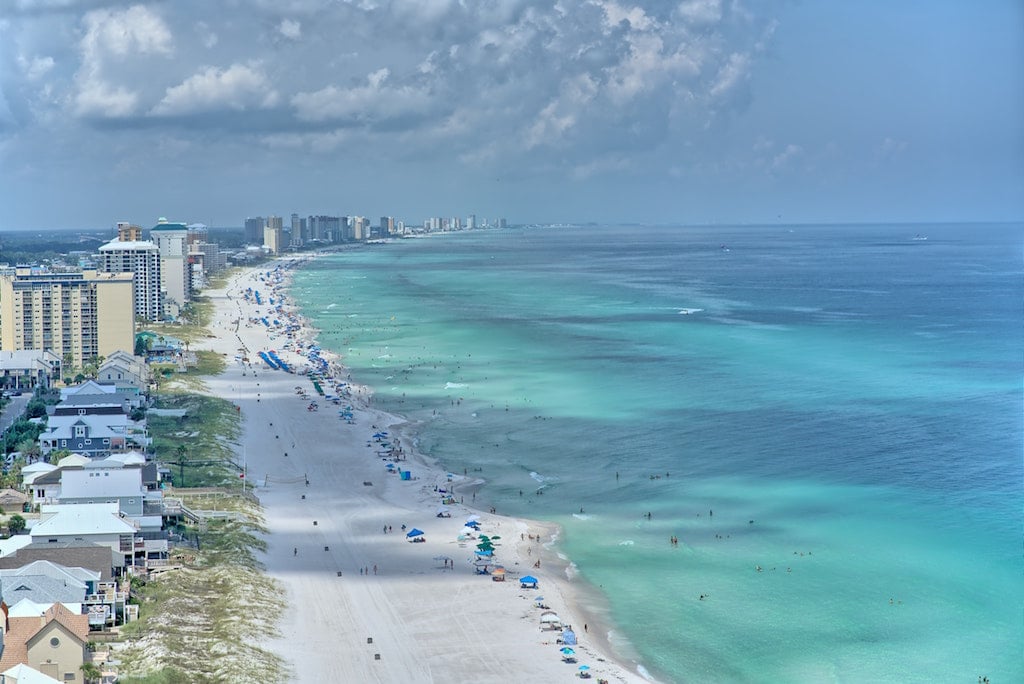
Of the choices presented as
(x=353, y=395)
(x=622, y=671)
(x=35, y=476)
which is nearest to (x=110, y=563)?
(x=35, y=476)

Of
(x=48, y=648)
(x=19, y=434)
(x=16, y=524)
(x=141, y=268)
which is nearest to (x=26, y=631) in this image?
(x=48, y=648)

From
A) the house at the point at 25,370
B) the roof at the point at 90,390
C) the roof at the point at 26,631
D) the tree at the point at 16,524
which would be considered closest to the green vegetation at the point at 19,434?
the roof at the point at 90,390

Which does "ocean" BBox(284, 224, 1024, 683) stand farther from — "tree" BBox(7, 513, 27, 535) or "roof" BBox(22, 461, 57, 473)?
"tree" BBox(7, 513, 27, 535)

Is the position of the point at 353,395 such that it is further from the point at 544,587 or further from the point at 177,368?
the point at 544,587

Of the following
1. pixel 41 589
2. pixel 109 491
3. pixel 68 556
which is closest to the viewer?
pixel 41 589

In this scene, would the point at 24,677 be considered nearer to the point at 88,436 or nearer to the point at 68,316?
the point at 88,436

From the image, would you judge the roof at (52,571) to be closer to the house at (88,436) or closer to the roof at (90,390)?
the house at (88,436)

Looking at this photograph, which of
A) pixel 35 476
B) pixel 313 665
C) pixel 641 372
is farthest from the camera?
pixel 641 372
